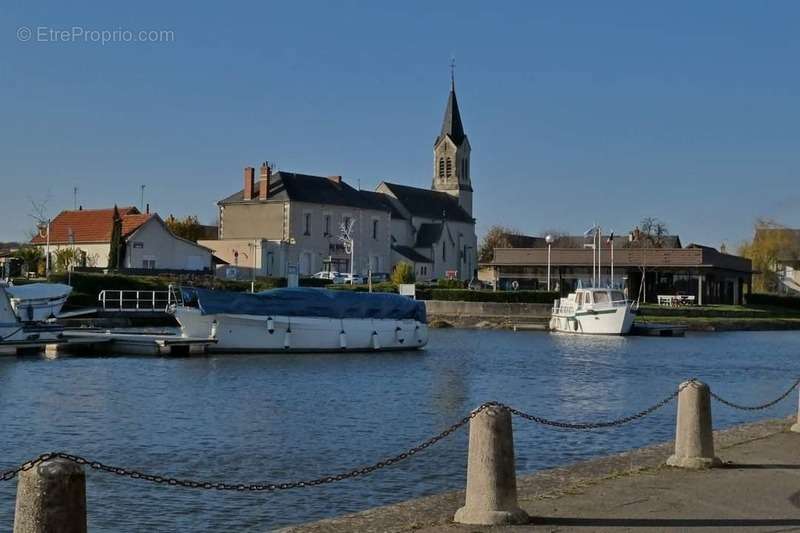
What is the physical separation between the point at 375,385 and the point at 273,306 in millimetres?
13737

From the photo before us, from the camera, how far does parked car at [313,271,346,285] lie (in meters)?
91.3

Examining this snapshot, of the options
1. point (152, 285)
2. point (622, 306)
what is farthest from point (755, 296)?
point (152, 285)

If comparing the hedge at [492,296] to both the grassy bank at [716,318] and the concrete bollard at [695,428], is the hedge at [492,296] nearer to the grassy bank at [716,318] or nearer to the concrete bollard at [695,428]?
the grassy bank at [716,318]

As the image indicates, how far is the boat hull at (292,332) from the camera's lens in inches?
1791

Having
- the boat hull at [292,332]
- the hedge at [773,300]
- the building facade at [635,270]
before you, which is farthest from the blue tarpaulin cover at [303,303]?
the hedge at [773,300]

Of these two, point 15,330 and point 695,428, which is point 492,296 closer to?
point 15,330

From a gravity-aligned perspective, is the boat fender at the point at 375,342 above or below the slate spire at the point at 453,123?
below

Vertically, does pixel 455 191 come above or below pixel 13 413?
above

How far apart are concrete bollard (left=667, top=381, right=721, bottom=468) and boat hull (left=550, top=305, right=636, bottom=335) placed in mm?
54696

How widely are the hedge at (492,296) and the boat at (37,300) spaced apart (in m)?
31.8

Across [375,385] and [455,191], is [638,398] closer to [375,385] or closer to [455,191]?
[375,385]

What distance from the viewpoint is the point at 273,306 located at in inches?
1831

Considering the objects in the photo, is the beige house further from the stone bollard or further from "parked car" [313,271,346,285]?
the stone bollard

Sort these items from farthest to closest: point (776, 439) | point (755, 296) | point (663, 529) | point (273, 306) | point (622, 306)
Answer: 1. point (755, 296)
2. point (622, 306)
3. point (273, 306)
4. point (776, 439)
5. point (663, 529)
